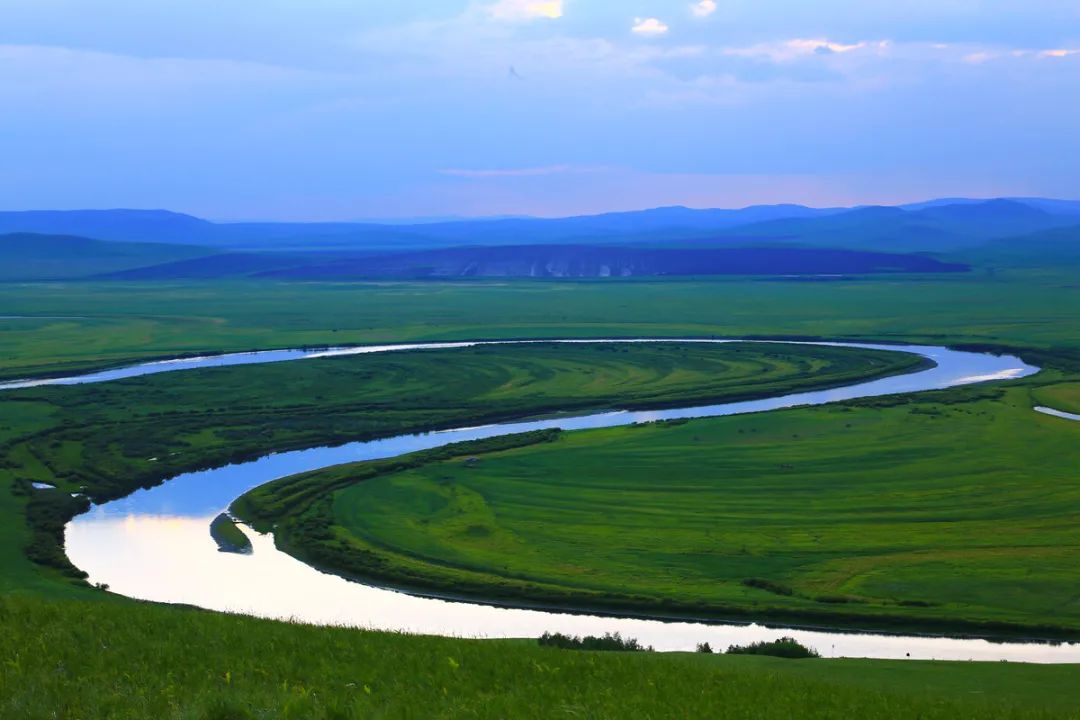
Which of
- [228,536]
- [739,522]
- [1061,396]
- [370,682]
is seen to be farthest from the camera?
[1061,396]

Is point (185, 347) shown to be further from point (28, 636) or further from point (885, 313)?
point (28, 636)

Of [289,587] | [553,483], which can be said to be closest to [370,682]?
[289,587]

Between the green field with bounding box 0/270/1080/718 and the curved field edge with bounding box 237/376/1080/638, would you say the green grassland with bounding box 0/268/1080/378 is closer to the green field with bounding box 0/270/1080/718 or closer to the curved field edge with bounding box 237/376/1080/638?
the green field with bounding box 0/270/1080/718

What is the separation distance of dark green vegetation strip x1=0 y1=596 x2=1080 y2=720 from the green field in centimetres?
6

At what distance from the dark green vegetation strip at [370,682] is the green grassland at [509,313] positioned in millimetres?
61293

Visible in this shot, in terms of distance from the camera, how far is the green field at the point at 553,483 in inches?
548

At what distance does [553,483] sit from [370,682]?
2701 cm

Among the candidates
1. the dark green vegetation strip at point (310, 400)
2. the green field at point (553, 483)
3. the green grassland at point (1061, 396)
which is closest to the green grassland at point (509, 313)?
the green field at point (553, 483)

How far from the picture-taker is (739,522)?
35.2 meters

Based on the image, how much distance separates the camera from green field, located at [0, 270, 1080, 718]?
13914 millimetres

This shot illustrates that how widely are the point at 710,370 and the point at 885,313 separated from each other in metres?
43.0

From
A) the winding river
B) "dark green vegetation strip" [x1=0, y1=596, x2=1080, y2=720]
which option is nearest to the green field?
"dark green vegetation strip" [x1=0, y1=596, x2=1080, y2=720]

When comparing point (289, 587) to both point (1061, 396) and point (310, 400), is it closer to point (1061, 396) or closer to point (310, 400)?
point (310, 400)

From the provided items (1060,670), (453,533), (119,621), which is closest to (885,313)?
(453,533)
